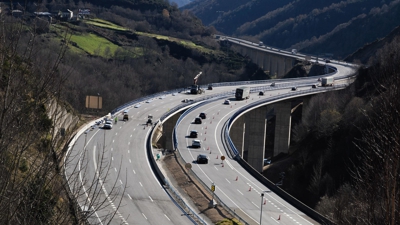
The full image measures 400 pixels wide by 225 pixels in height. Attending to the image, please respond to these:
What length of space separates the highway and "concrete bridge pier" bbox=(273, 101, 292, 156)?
8051 mm

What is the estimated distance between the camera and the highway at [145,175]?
96.9 feet

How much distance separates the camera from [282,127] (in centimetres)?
7244

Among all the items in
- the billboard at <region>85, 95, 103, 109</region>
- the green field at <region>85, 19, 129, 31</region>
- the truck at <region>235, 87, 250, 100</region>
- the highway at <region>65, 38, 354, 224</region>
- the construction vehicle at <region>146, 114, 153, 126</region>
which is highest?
the green field at <region>85, 19, 129, 31</region>

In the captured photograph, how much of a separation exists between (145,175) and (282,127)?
36995 mm

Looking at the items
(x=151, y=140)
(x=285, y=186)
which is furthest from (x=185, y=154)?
(x=285, y=186)

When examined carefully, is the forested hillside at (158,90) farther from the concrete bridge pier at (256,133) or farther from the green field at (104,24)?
the concrete bridge pier at (256,133)

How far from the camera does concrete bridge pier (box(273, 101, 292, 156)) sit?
71375 millimetres

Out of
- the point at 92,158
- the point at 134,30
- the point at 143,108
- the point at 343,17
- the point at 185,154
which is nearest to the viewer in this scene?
the point at 92,158

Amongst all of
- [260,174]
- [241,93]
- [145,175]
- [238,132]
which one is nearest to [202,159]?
[260,174]

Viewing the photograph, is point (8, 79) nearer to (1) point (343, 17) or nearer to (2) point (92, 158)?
(2) point (92, 158)

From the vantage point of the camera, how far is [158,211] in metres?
30.7

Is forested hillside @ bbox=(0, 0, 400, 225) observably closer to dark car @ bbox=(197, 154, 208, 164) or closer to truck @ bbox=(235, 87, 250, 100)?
truck @ bbox=(235, 87, 250, 100)

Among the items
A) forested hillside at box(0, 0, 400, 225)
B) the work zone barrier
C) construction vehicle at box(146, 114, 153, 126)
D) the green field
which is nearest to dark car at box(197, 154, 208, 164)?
the work zone barrier

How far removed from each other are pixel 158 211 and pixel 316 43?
152 m
